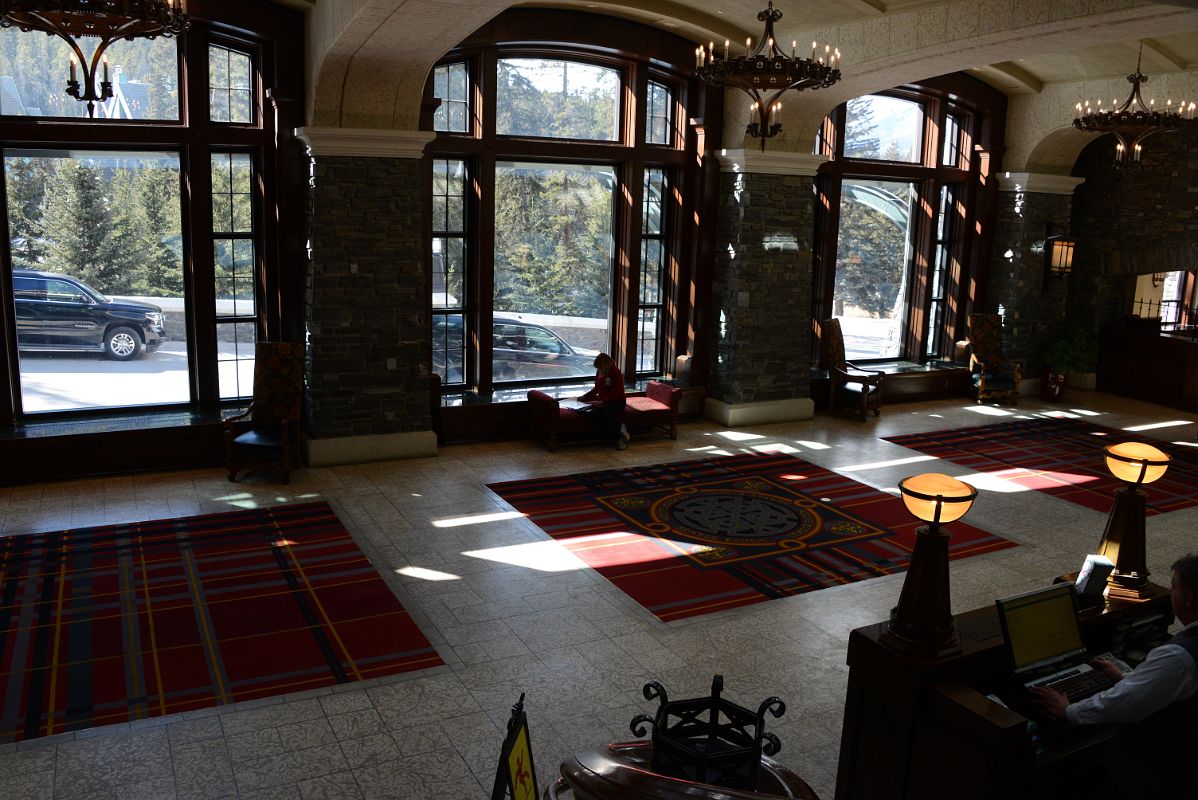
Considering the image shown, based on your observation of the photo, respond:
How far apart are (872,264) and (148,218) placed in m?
8.75

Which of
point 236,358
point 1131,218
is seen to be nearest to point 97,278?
point 236,358

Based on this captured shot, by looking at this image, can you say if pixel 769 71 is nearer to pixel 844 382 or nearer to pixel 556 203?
pixel 556 203

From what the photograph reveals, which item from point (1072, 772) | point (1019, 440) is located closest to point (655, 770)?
point (1072, 772)

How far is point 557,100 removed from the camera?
1069cm

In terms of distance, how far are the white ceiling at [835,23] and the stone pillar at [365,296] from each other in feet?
7.42

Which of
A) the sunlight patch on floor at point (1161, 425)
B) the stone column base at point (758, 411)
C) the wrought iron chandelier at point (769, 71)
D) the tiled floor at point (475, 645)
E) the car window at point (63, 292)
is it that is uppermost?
the wrought iron chandelier at point (769, 71)

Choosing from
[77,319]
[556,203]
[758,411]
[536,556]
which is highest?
[556,203]

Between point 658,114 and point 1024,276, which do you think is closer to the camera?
point 658,114

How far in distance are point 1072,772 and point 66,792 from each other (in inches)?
167

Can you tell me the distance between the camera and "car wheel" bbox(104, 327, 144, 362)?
9164 millimetres

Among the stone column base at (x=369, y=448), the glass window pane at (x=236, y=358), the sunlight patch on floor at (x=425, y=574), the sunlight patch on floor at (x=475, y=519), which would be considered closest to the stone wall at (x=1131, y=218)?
the stone column base at (x=369, y=448)

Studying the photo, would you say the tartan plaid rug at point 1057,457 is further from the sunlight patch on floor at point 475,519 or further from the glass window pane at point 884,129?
the sunlight patch on floor at point 475,519

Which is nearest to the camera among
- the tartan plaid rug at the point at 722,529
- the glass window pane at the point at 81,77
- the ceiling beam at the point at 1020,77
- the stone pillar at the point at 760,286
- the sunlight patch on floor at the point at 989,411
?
the tartan plaid rug at the point at 722,529

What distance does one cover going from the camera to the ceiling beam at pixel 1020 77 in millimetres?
12422
